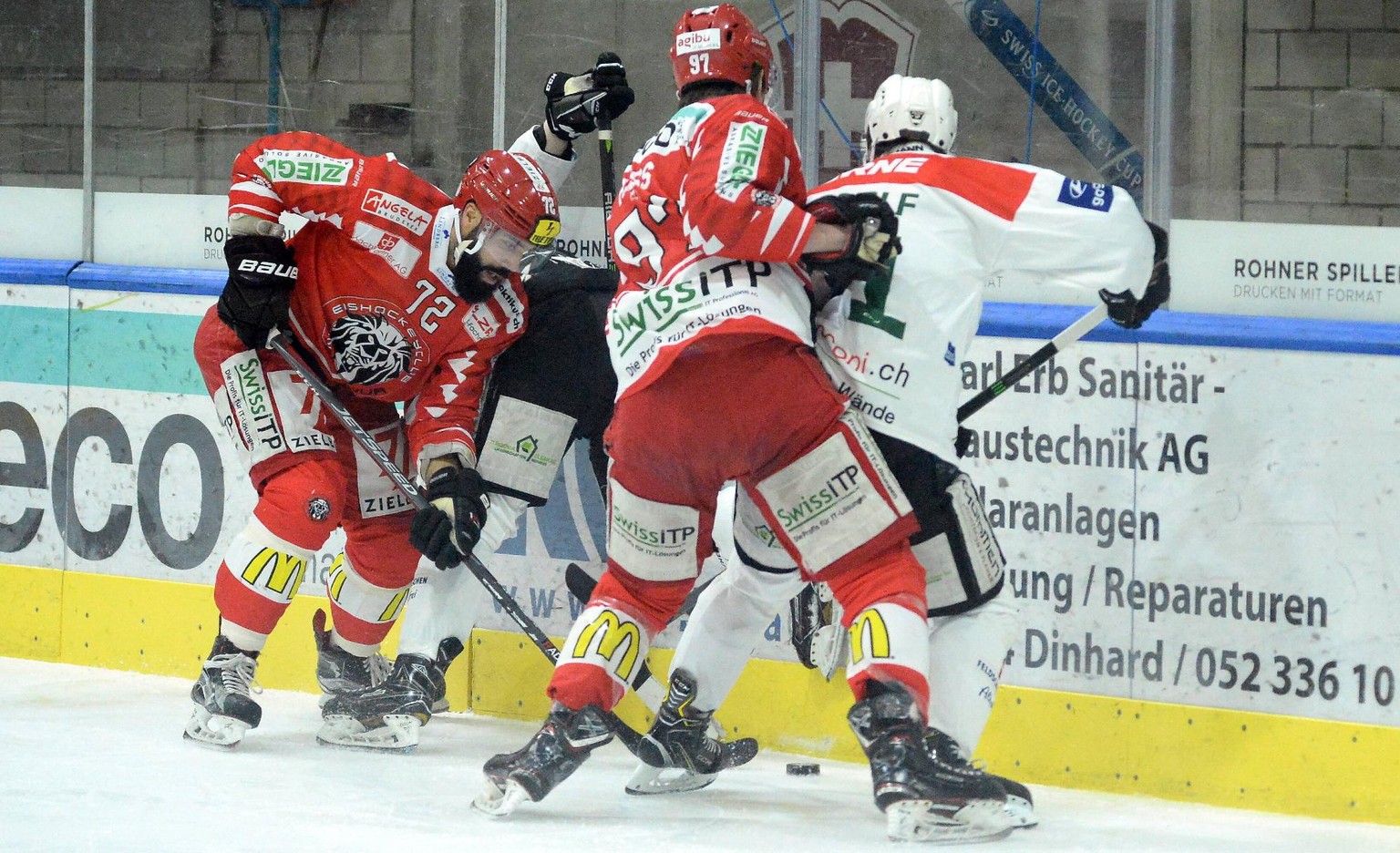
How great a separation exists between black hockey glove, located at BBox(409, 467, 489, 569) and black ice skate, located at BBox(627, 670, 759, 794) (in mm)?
557

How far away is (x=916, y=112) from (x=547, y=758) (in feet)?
4.40

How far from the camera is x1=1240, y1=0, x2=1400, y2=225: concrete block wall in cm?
348

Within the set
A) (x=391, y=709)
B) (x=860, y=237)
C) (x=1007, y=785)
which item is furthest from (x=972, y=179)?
(x=391, y=709)

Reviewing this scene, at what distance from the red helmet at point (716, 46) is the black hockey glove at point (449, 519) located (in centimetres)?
102

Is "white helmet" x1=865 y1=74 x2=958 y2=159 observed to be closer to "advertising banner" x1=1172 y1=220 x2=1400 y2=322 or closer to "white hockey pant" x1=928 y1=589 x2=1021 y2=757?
"advertising banner" x1=1172 y1=220 x2=1400 y2=322

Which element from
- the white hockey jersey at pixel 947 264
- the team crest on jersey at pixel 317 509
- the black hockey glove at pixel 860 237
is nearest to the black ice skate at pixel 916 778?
the white hockey jersey at pixel 947 264

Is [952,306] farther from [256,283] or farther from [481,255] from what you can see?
[256,283]

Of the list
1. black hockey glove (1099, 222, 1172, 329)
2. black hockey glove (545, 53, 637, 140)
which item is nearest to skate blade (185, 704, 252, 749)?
black hockey glove (545, 53, 637, 140)

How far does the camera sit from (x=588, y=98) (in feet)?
12.9

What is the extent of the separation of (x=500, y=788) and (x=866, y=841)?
26.3 inches

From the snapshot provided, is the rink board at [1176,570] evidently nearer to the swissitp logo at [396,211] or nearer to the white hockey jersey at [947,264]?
the white hockey jersey at [947,264]

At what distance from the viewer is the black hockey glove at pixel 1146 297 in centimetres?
319

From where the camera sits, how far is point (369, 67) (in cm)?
460

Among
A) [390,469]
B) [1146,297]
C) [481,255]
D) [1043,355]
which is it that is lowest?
[390,469]
